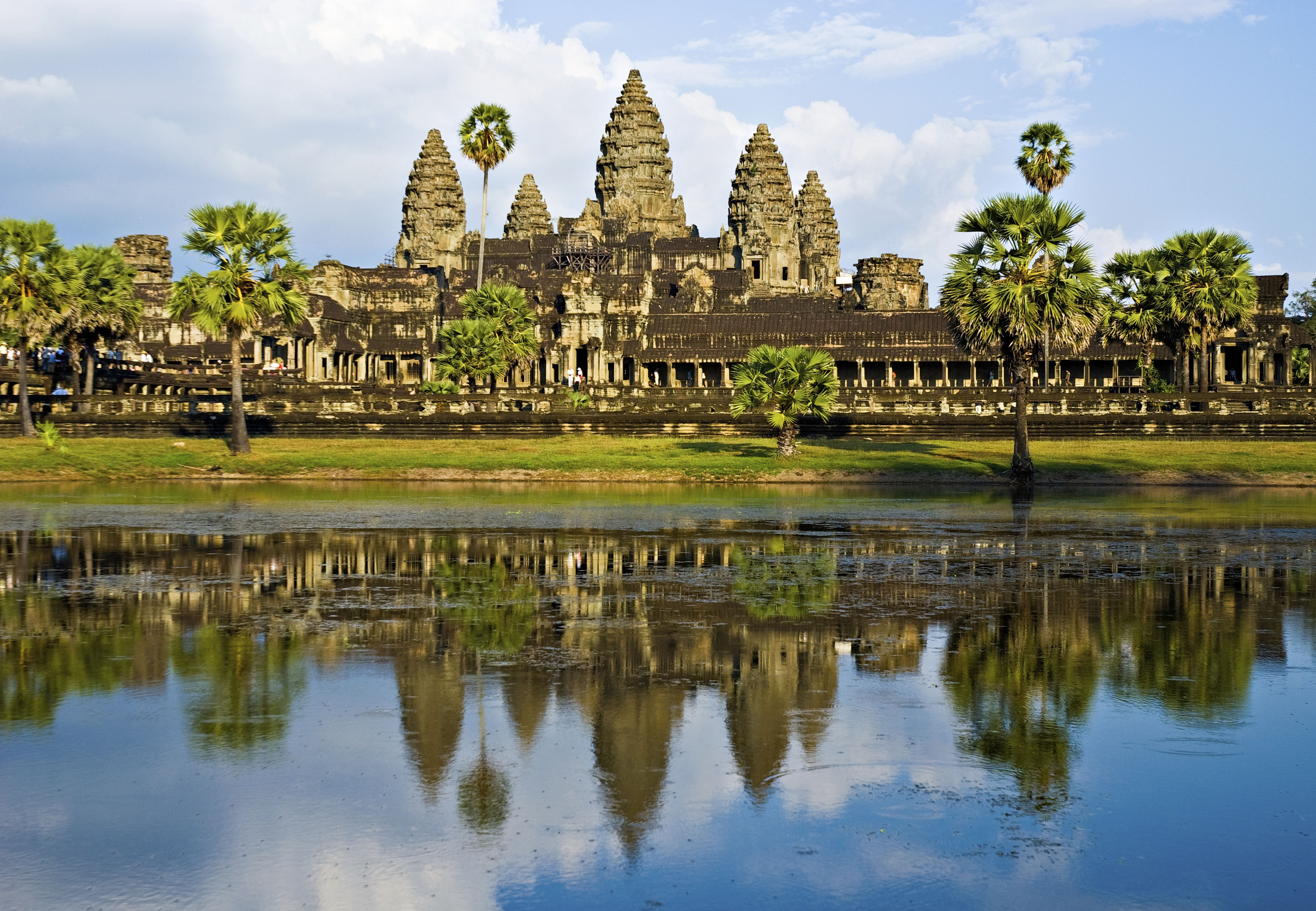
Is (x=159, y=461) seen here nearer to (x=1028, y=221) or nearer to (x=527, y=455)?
(x=527, y=455)

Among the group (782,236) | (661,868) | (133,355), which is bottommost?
(661,868)

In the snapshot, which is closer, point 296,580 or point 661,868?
point 661,868

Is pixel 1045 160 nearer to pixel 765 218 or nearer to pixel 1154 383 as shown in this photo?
pixel 1154 383

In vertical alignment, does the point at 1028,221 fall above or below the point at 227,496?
above

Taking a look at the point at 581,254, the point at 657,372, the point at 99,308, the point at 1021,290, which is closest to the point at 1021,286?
the point at 1021,290

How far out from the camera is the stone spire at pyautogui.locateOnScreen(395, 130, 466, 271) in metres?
114

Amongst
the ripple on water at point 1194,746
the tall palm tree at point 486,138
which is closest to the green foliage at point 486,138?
the tall palm tree at point 486,138

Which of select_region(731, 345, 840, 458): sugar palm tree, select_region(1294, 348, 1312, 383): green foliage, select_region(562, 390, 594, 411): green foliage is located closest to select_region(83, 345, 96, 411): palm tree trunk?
select_region(562, 390, 594, 411): green foliage

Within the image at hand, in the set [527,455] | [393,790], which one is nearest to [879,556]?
[393,790]

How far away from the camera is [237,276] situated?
3972cm

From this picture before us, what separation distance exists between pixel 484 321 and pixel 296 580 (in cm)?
4831

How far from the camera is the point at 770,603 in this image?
545 inches

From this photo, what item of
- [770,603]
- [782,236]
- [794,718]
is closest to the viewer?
[794,718]

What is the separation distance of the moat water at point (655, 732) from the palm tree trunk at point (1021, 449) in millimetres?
16881
